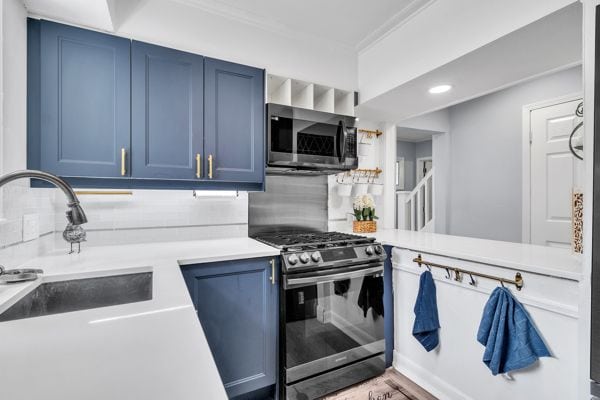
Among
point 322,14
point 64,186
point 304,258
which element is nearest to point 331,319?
point 304,258

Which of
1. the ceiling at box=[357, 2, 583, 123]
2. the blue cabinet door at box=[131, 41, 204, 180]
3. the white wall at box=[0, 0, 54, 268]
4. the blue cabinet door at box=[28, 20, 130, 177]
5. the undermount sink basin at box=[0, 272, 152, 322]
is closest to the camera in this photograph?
the undermount sink basin at box=[0, 272, 152, 322]

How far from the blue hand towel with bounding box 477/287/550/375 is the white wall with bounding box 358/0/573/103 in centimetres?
133

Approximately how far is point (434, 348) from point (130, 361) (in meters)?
1.93

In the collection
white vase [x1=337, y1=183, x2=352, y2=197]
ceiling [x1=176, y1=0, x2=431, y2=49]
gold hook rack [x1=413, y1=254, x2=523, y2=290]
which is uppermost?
ceiling [x1=176, y1=0, x2=431, y2=49]

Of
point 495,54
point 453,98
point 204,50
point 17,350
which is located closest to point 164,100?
point 204,50

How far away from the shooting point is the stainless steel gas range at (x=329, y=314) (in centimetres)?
182

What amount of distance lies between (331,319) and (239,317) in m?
0.61

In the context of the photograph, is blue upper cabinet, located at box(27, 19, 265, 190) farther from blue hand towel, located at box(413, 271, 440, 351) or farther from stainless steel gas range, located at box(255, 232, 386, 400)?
blue hand towel, located at box(413, 271, 440, 351)

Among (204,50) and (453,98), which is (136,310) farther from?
(453,98)

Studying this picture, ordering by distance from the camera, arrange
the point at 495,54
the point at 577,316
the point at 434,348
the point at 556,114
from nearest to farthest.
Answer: the point at 577,316
the point at 495,54
the point at 434,348
the point at 556,114

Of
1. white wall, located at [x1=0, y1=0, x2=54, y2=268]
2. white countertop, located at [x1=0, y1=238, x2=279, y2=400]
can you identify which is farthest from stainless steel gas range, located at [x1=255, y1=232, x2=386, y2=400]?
white wall, located at [x1=0, y1=0, x2=54, y2=268]

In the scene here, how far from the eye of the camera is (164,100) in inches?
73.1

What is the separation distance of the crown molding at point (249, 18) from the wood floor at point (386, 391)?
2.61 m

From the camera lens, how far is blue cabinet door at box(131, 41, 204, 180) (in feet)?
5.87
